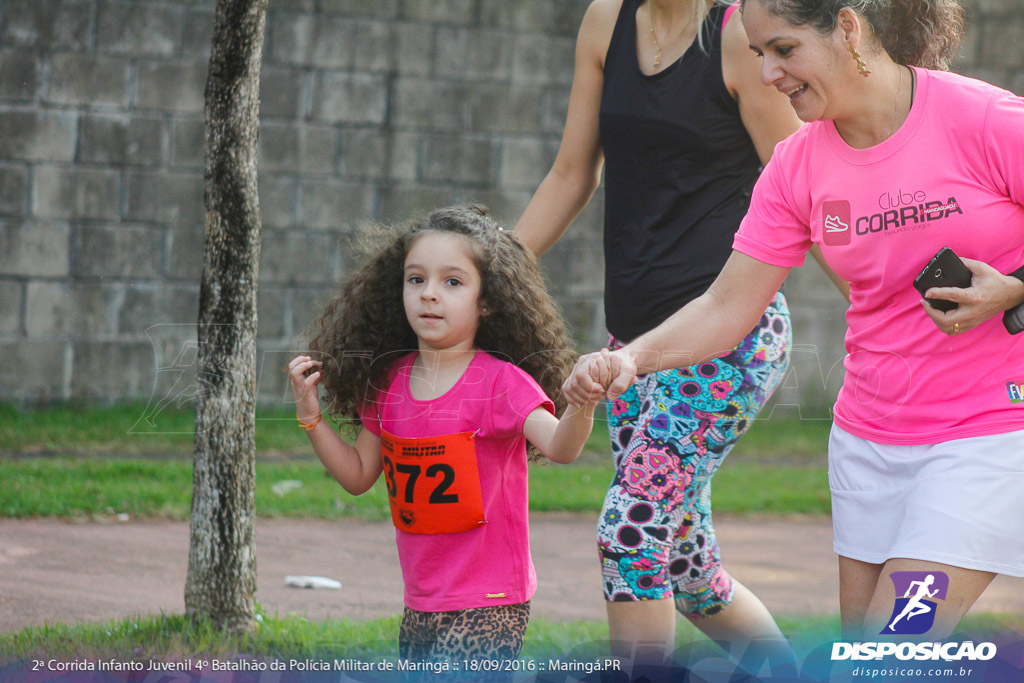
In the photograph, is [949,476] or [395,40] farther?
[395,40]

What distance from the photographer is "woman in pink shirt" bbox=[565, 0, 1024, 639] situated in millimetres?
2172

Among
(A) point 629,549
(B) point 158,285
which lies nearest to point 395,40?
(B) point 158,285

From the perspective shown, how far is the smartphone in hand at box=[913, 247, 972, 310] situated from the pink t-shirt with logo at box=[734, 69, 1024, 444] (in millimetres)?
76

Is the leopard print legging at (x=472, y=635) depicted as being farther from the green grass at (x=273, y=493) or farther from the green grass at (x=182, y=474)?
the green grass at (x=273, y=493)

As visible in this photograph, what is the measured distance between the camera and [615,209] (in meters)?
3.09

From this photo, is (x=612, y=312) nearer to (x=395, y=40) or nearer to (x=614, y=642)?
(x=614, y=642)

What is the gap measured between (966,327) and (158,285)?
5808 mm

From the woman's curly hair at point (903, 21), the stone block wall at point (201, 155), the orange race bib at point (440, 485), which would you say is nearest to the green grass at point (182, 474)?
the stone block wall at point (201, 155)

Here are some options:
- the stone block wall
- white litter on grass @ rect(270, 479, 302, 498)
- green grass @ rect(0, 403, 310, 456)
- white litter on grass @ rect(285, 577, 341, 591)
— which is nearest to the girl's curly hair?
white litter on grass @ rect(285, 577, 341, 591)

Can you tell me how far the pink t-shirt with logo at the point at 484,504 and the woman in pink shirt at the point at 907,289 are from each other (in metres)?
0.36

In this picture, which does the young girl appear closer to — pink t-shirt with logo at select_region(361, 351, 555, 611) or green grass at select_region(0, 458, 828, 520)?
pink t-shirt with logo at select_region(361, 351, 555, 611)

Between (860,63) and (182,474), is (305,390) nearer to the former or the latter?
(860,63)

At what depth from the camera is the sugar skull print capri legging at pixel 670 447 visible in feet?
9.33

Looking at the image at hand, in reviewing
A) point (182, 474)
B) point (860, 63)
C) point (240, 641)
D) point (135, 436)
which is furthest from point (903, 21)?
point (135, 436)
